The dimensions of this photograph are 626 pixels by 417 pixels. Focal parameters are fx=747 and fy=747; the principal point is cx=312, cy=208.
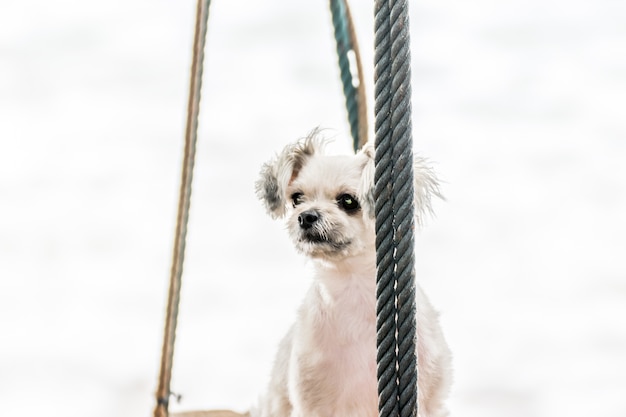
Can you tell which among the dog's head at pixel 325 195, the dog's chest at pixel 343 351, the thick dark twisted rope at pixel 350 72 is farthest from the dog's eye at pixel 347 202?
the thick dark twisted rope at pixel 350 72

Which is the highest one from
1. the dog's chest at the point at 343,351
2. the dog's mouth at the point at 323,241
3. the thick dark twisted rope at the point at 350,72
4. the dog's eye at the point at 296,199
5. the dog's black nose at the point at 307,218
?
the thick dark twisted rope at the point at 350,72

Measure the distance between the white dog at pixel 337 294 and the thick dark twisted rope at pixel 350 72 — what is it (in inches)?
8.8

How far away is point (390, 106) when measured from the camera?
0.66 meters

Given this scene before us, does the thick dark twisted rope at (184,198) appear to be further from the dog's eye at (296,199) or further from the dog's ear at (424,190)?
the dog's ear at (424,190)

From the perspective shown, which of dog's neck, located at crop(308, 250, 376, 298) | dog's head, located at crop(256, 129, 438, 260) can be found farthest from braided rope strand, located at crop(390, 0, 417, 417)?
dog's neck, located at crop(308, 250, 376, 298)

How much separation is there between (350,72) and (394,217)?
0.72 metres

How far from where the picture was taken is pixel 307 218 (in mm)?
982

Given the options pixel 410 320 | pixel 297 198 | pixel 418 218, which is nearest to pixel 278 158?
pixel 297 198

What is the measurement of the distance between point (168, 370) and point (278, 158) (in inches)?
19.8

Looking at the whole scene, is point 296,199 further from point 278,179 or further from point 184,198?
point 184,198

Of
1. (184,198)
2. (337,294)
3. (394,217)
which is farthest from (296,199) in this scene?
(394,217)

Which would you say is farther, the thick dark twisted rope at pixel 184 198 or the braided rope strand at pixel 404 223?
the thick dark twisted rope at pixel 184 198

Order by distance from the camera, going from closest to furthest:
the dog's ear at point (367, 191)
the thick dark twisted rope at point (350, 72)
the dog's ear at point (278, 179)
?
the dog's ear at point (367, 191) → the dog's ear at point (278, 179) → the thick dark twisted rope at point (350, 72)

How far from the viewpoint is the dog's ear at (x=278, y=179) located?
1054 mm
